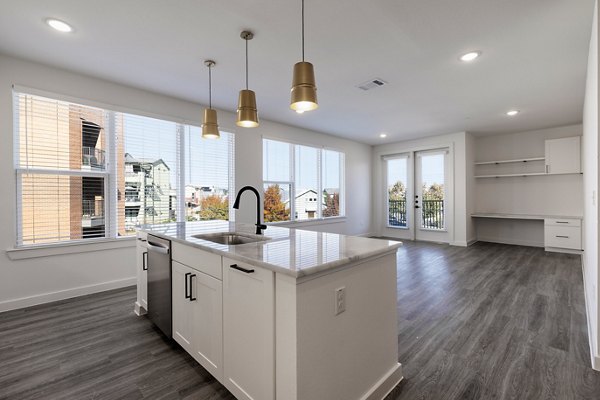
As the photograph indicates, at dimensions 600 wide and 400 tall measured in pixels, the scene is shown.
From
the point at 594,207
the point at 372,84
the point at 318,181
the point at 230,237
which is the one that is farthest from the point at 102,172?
the point at 594,207

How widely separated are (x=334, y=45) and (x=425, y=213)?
5.67m

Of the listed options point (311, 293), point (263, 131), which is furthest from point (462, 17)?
point (263, 131)

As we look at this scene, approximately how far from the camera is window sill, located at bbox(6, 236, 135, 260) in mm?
3051

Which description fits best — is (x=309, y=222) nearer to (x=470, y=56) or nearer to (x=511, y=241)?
(x=470, y=56)

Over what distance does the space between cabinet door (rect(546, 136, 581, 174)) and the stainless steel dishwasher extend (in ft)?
24.4

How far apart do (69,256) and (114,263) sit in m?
0.49

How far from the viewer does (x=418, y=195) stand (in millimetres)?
7332

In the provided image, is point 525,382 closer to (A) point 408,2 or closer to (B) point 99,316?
(A) point 408,2

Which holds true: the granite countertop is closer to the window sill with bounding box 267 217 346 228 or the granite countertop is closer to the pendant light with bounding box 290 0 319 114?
the pendant light with bounding box 290 0 319 114

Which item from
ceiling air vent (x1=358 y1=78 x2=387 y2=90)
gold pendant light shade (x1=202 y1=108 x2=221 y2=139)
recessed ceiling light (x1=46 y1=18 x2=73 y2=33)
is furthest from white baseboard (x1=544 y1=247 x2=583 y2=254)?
recessed ceiling light (x1=46 y1=18 x2=73 y2=33)

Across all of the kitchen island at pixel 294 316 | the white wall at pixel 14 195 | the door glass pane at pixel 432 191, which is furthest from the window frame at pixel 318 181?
the kitchen island at pixel 294 316

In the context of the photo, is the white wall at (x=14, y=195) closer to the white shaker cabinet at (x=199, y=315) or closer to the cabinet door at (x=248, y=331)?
the white shaker cabinet at (x=199, y=315)

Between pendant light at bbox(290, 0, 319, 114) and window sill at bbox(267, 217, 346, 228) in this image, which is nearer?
pendant light at bbox(290, 0, 319, 114)

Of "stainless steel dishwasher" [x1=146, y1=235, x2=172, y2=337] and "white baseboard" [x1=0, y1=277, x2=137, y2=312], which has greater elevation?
"stainless steel dishwasher" [x1=146, y1=235, x2=172, y2=337]
